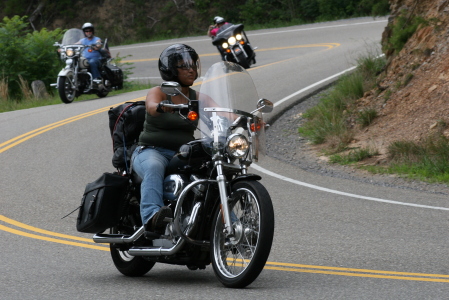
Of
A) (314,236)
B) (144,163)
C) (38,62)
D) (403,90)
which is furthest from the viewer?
(38,62)

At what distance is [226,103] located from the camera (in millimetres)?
6391

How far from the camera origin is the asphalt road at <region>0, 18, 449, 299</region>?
20.8 ft

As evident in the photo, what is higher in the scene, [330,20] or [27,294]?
[27,294]

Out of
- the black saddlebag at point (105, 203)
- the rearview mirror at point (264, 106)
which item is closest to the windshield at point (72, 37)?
the black saddlebag at point (105, 203)

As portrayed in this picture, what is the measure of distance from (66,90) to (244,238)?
1611cm

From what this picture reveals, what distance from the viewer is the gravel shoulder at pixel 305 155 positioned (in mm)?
12117

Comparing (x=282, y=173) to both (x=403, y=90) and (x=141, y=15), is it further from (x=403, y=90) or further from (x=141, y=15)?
(x=141, y=15)

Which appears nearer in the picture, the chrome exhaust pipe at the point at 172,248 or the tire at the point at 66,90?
the chrome exhaust pipe at the point at 172,248

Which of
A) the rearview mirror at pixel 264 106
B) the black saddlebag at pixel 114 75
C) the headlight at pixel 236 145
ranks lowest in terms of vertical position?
the black saddlebag at pixel 114 75

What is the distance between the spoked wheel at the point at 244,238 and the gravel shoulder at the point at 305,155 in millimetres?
5967

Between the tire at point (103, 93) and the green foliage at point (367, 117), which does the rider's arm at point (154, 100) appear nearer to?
the green foliage at point (367, 117)

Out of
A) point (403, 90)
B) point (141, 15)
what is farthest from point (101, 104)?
point (141, 15)

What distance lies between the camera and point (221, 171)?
6.16 m

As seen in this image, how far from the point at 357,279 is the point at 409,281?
1.30 ft
